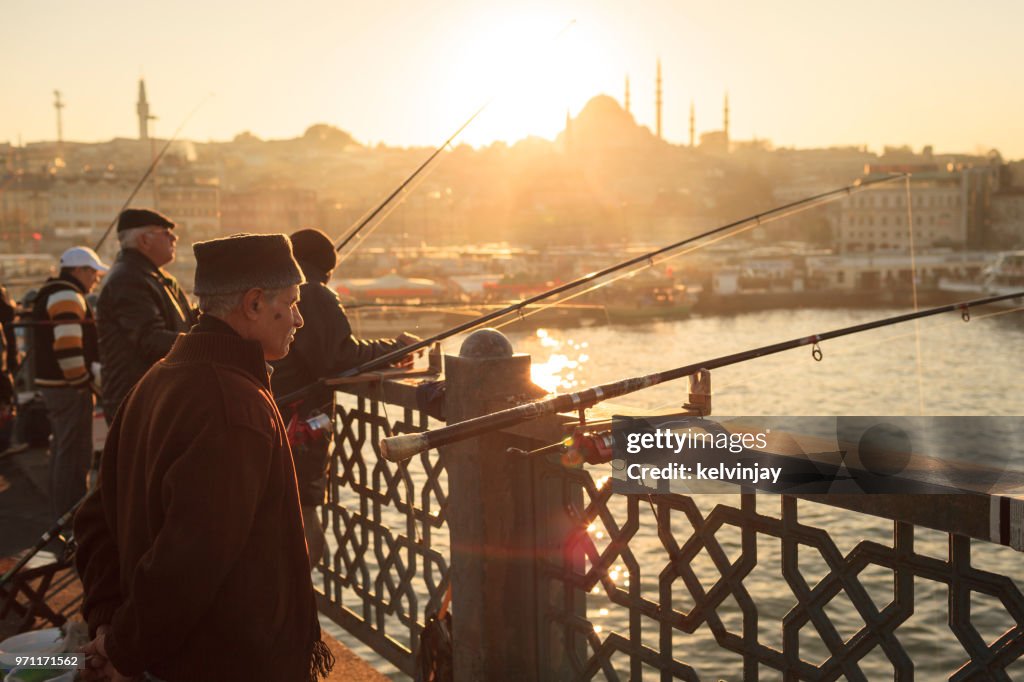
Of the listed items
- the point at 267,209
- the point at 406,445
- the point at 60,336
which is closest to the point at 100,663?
the point at 406,445

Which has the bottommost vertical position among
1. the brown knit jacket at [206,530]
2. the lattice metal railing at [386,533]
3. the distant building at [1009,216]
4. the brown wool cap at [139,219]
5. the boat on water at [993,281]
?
the boat on water at [993,281]

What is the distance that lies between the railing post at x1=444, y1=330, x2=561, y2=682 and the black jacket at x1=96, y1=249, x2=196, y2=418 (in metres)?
1.61

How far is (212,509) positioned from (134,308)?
2.62m

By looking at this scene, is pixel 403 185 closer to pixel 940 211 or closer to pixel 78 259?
pixel 78 259

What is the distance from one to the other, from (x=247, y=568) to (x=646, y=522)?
23038 mm

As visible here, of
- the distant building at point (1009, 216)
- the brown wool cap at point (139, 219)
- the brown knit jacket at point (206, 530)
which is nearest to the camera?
the brown knit jacket at point (206, 530)

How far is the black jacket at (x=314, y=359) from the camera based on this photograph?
357cm

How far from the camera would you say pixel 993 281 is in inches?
3073

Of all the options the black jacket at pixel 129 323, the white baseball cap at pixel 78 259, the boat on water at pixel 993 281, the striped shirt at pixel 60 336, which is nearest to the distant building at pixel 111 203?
the boat on water at pixel 993 281

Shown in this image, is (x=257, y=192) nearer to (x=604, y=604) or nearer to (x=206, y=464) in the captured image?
(x=604, y=604)

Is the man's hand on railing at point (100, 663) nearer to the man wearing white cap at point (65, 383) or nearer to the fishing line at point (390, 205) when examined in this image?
the fishing line at point (390, 205)

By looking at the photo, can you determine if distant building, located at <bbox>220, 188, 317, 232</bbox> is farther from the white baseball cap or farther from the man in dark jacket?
the man in dark jacket

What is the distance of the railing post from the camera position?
117 inches

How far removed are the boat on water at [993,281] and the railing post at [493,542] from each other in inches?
2737
